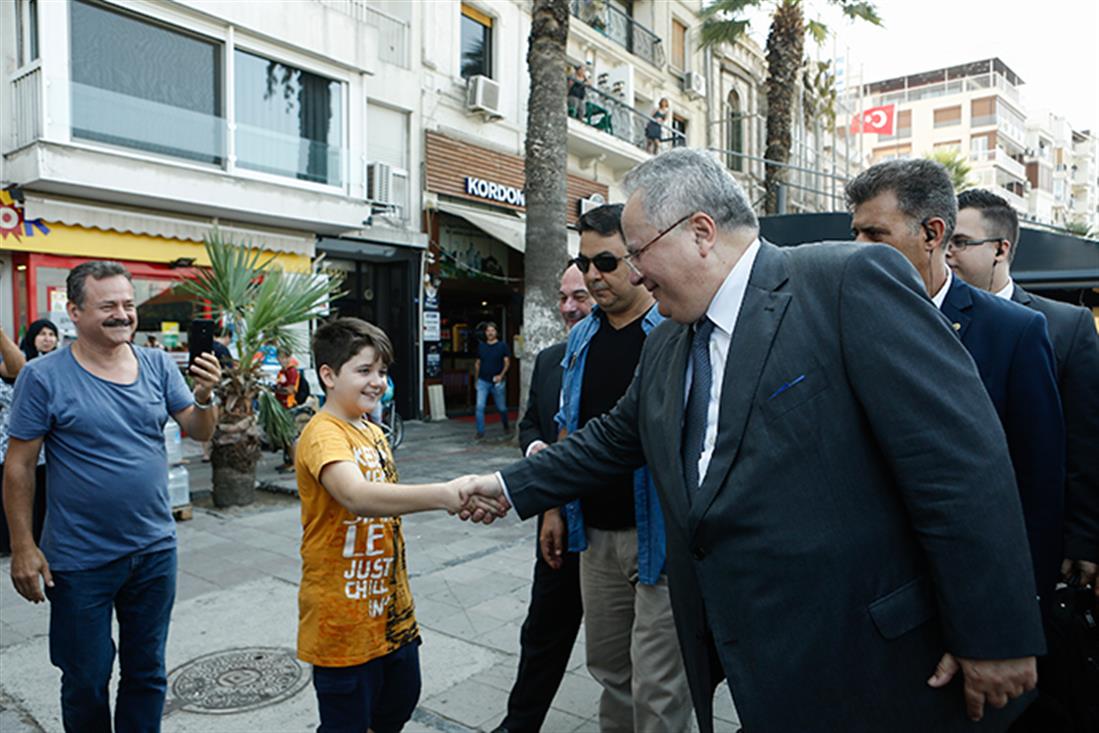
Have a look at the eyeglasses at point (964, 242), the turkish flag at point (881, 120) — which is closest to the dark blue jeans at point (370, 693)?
the eyeglasses at point (964, 242)

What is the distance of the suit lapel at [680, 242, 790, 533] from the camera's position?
1.71 m

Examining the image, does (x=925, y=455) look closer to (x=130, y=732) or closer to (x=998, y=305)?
(x=998, y=305)

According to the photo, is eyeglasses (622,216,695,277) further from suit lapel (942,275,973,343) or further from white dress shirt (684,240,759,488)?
suit lapel (942,275,973,343)

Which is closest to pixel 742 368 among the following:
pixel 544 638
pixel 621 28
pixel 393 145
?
pixel 544 638

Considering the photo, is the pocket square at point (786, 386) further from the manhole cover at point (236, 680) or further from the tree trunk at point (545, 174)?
the tree trunk at point (545, 174)

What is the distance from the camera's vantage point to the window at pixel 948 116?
184ft

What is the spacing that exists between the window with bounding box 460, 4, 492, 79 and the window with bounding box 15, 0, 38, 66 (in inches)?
325

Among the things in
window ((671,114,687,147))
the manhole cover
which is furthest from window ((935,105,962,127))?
the manhole cover

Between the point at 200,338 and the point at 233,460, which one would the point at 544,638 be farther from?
the point at 233,460

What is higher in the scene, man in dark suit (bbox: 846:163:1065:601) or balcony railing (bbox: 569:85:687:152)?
balcony railing (bbox: 569:85:687:152)

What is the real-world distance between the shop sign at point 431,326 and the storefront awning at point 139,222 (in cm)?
322

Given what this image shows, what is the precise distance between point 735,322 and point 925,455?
50 centimetres

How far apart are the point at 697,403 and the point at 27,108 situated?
11451 millimetres

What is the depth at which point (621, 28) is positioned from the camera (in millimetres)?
21688
